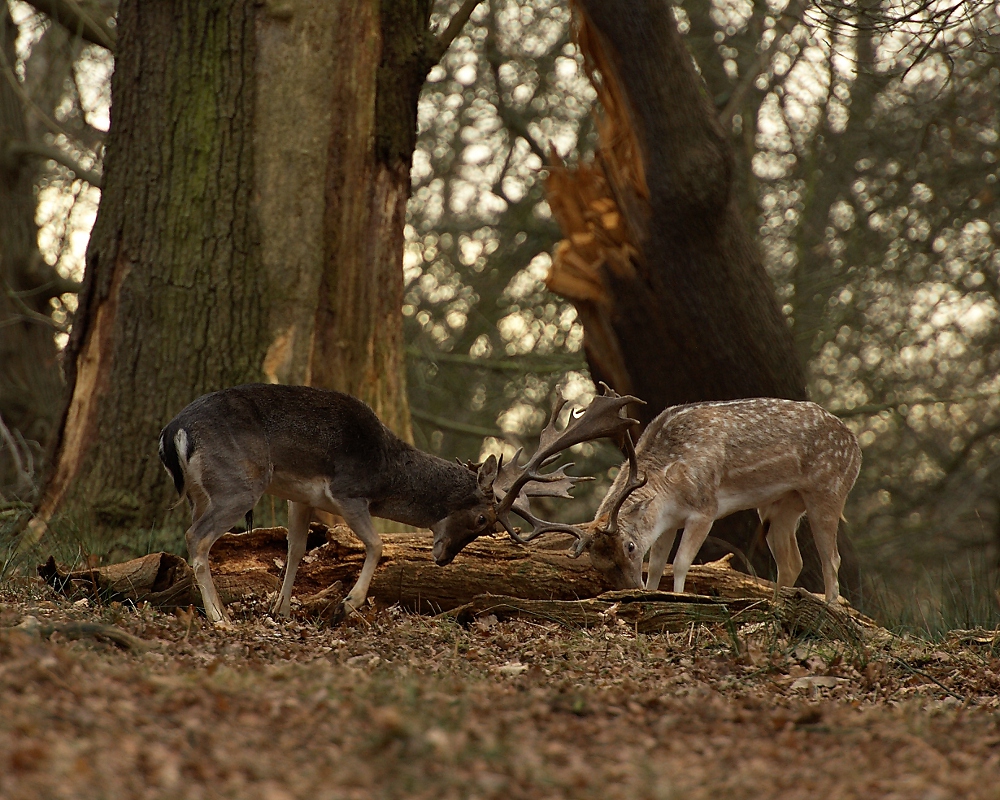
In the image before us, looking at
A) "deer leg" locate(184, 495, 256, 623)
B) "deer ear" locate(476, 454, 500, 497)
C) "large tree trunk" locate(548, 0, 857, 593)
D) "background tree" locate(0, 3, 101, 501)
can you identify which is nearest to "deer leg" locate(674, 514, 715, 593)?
"deer ear" locate(476, 454, 500, 497)

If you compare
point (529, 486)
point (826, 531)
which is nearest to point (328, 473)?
point (529, 486)

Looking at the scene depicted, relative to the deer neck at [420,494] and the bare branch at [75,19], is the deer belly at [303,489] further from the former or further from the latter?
the bare branch at [75,19]

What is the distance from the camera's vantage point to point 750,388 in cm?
939

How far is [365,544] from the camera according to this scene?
6367mm

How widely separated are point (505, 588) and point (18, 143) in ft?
29.2

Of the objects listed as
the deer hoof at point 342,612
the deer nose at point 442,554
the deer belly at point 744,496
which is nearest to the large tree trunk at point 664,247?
the deer belly at point 744,496

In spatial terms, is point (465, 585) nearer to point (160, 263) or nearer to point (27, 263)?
point (160, 263)

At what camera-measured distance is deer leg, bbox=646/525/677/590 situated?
25.0ft

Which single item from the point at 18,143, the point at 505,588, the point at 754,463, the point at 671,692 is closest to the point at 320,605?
the point at 505,588

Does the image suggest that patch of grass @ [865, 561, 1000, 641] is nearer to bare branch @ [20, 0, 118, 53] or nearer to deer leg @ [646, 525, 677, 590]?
deer leg @ [646, 525, 677, 590]

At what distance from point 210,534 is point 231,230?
2755 millimetres

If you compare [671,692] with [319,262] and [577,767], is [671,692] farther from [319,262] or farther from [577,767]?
[319,262]

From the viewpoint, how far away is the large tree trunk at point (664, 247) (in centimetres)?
902

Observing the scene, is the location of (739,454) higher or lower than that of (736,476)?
higher
